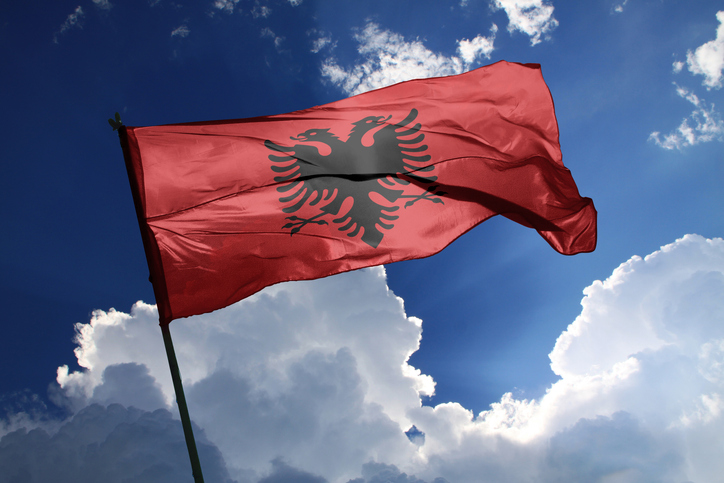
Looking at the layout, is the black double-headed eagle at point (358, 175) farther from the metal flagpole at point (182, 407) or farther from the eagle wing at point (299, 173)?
the metal flagpole at point (182, 407)

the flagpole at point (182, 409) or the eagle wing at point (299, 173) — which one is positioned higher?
the eagle wing at point (299, 173)

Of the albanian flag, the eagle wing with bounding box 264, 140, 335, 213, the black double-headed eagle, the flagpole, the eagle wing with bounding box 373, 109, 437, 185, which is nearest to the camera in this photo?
the flagpole

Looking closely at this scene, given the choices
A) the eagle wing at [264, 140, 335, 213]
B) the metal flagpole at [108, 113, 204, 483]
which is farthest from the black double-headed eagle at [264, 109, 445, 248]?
the metal flagpole at [108, 113, 204, 483]

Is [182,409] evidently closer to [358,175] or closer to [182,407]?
[182,407]

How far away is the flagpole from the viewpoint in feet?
22.0

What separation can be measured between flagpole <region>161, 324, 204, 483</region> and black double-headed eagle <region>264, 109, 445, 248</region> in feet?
10.6

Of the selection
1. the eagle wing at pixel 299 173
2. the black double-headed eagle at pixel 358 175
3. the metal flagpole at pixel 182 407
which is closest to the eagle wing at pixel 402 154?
the black double-headed eagle at pixel 358 175

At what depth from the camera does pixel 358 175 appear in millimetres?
10086

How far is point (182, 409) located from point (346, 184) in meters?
5.26

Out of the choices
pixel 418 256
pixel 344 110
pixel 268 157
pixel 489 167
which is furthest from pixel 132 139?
pixel 489 167

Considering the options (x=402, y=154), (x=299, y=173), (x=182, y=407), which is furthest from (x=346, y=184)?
(x=182, y=407)

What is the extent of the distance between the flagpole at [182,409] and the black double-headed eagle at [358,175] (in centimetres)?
324

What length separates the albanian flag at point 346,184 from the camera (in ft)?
27.5

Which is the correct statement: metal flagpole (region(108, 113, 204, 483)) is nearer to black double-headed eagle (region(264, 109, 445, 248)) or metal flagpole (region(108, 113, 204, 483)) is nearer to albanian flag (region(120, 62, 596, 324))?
albanian flag (region(120, 62, 596, 324))
